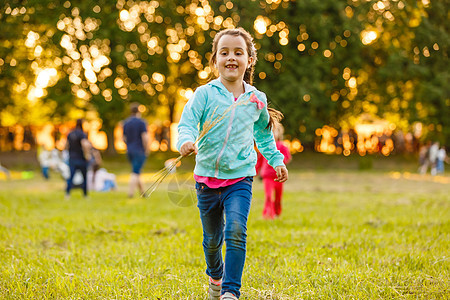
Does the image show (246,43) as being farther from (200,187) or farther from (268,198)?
(268,198)

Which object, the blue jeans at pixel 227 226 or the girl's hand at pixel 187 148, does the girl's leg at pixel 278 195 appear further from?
the girl's hand at pixel 187 148

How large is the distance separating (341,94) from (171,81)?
9.99 metres

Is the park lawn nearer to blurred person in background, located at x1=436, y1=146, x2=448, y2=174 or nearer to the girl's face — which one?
the girl's face

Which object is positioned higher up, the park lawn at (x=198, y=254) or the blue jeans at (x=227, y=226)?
the blue jeans at (x=227, y=226)

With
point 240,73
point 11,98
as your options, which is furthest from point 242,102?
point 11,98

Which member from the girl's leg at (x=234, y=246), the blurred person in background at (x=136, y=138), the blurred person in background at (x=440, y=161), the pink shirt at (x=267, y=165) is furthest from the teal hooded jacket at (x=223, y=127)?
the blurred person in background at (x=440, y=161)

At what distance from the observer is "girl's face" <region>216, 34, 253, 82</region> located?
3.74m

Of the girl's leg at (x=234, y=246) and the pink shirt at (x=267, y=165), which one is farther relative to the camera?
the pink shirt at (x=267, y=165)

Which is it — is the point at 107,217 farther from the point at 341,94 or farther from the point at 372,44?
the point at 372,44

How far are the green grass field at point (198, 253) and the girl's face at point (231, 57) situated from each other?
93 cm

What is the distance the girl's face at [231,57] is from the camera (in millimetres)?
3740

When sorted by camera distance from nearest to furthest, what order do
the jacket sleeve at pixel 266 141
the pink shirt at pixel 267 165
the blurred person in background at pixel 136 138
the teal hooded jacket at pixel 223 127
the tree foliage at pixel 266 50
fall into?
the teal hooded jacket at pixel 223 127 → the jacket sleeve at pixel 266 141 → the pink shirt at pixel 267 165 → the blurred person in background at pixel 136 138 → the tree foliage at pixel 266 50

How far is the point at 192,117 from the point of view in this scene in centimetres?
366

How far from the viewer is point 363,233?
6.82 metres
